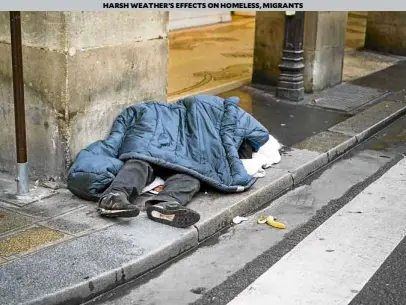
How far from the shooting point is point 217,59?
11.4 m

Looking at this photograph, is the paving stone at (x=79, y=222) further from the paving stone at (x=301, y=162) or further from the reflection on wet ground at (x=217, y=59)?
the reflection on wet ground at (x=217, y=59)

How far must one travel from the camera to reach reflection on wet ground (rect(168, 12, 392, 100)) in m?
9.60

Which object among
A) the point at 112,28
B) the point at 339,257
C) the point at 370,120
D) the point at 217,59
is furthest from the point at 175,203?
the point at 217,59

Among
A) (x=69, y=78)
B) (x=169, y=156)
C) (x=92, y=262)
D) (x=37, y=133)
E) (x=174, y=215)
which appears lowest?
(x=92, y=262)

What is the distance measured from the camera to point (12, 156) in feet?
18.1

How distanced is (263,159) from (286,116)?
2165mm

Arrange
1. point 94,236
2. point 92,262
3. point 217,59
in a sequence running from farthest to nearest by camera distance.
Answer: point 217,59
point 94,236
point 92,262

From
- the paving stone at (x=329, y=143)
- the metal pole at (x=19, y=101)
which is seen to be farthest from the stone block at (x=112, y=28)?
the paving stone at (x=329, y=143)

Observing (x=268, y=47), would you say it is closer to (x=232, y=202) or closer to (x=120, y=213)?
(x=232, y=202)

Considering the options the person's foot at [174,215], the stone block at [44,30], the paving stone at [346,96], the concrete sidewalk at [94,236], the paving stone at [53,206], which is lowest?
the concrete sidewalk at [94,236]

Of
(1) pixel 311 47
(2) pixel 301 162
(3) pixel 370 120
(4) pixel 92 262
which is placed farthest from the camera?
(1) pixel 311 47

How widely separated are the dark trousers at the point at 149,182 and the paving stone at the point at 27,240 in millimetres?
556

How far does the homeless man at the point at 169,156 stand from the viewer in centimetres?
481

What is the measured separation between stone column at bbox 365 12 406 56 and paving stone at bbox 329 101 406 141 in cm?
411
